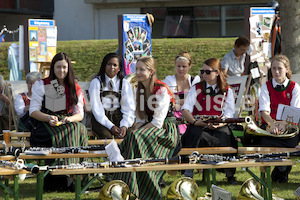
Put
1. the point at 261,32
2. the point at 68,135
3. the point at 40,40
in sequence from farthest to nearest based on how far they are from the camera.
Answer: the point at 40,40 → the point at 261,32 → the point at 68,135

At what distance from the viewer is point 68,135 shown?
549cm

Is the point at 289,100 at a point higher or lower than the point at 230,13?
lower

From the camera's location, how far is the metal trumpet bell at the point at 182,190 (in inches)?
175

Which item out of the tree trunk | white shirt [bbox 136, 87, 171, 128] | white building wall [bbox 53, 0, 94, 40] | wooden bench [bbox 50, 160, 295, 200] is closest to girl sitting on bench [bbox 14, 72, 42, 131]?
white shirt [bbox 136, 87, 171, 128]

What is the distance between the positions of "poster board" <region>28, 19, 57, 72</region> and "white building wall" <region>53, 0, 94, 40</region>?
10.1 m

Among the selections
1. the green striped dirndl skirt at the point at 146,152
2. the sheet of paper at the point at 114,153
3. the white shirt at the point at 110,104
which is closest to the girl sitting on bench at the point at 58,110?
the white shirt at the point at 110,104

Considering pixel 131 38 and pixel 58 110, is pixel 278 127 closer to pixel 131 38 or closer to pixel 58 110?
pixel 58 110

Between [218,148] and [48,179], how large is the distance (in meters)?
1.83

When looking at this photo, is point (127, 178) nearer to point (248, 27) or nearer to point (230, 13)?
Answer: point (248, 27)

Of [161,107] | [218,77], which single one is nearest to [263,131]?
[218,77]

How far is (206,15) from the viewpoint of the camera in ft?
72.6

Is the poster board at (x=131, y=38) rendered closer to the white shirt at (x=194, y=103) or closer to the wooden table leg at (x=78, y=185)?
the white shirt at (x=194, y=103)

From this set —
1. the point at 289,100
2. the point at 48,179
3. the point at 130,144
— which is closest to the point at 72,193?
the point at 48,179

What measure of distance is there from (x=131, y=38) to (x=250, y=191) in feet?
20.3
